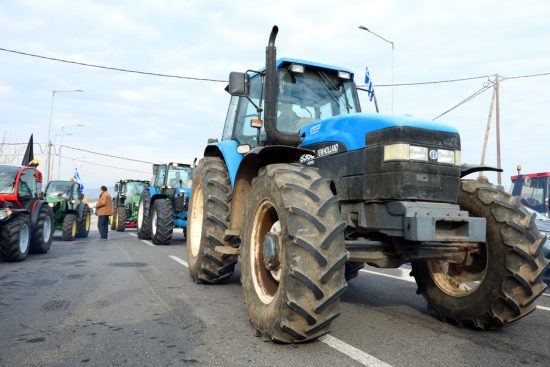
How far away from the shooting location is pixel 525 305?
3.47 metres

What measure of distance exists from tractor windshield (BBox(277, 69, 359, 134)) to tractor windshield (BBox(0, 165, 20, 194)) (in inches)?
283

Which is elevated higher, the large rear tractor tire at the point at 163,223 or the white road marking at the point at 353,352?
the large rear tractor tire at the point at 163,223

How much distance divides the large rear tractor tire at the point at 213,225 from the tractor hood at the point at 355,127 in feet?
5.04

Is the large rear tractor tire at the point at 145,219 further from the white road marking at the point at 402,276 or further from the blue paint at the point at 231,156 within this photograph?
the blue paint at the point at 231,156

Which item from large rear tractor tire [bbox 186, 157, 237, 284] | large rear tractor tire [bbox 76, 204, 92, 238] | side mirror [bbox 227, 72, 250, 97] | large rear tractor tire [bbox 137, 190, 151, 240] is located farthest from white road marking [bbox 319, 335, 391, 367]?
large rear tractor tire [bbox 76, 204, 92, 238]

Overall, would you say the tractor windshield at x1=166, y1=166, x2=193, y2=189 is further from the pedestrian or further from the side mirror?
the side mirror

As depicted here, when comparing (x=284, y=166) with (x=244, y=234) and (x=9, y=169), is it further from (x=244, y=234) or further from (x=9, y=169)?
(x=9, y=169)

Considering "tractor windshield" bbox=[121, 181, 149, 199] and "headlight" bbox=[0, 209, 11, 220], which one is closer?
"headlight" bbox=[0, 209, 11, 220]

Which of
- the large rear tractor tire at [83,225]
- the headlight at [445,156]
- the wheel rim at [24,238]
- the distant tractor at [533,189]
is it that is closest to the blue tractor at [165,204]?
the large rear tractor tire at [83,225]

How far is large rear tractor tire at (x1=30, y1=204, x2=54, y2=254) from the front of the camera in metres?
9.33

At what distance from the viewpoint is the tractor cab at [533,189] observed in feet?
41.7

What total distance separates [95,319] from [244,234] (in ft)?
5.28

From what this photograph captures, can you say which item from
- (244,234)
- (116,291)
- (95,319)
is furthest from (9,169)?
(244,234)

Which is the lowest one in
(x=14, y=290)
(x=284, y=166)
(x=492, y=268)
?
(x=14, y=290)
